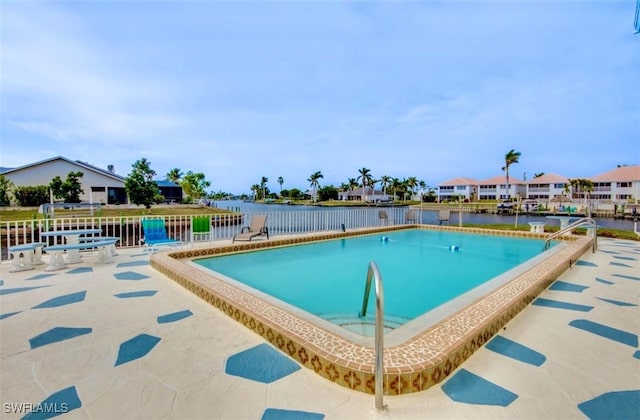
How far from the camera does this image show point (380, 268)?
6492mm

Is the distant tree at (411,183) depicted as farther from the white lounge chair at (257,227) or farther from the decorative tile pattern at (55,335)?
the decorative tile pattern at (55,335)

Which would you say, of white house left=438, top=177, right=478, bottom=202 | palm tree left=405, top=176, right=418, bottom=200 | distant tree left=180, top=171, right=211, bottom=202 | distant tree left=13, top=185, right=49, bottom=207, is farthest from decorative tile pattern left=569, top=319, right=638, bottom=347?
palm tree left=405, top=176, right=418, bottom=200

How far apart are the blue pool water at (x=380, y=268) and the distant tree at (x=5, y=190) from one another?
87.0ft

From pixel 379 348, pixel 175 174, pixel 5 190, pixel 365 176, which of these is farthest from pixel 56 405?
pixel 365 176

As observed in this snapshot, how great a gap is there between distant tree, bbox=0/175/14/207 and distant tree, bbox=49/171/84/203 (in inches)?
115

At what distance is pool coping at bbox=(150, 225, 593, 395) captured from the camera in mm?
1970

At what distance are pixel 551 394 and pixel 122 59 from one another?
12352 millimetres

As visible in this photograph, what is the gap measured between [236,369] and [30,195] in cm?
3036

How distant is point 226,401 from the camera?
72.5 inches

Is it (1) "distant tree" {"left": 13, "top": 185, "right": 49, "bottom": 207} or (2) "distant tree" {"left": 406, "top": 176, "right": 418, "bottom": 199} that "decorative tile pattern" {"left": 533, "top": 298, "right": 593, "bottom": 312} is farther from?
(2) "distant tree" {"left": 406, "top": 176, "right": 418, "bottom": 199}

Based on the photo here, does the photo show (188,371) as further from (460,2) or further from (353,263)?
(460,2)

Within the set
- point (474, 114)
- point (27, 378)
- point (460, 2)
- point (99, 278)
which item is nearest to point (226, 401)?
point (27, 378)

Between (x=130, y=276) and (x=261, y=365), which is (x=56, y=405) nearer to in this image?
(x=261, y=365)

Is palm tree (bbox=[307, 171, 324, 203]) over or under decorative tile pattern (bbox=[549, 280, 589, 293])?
over
